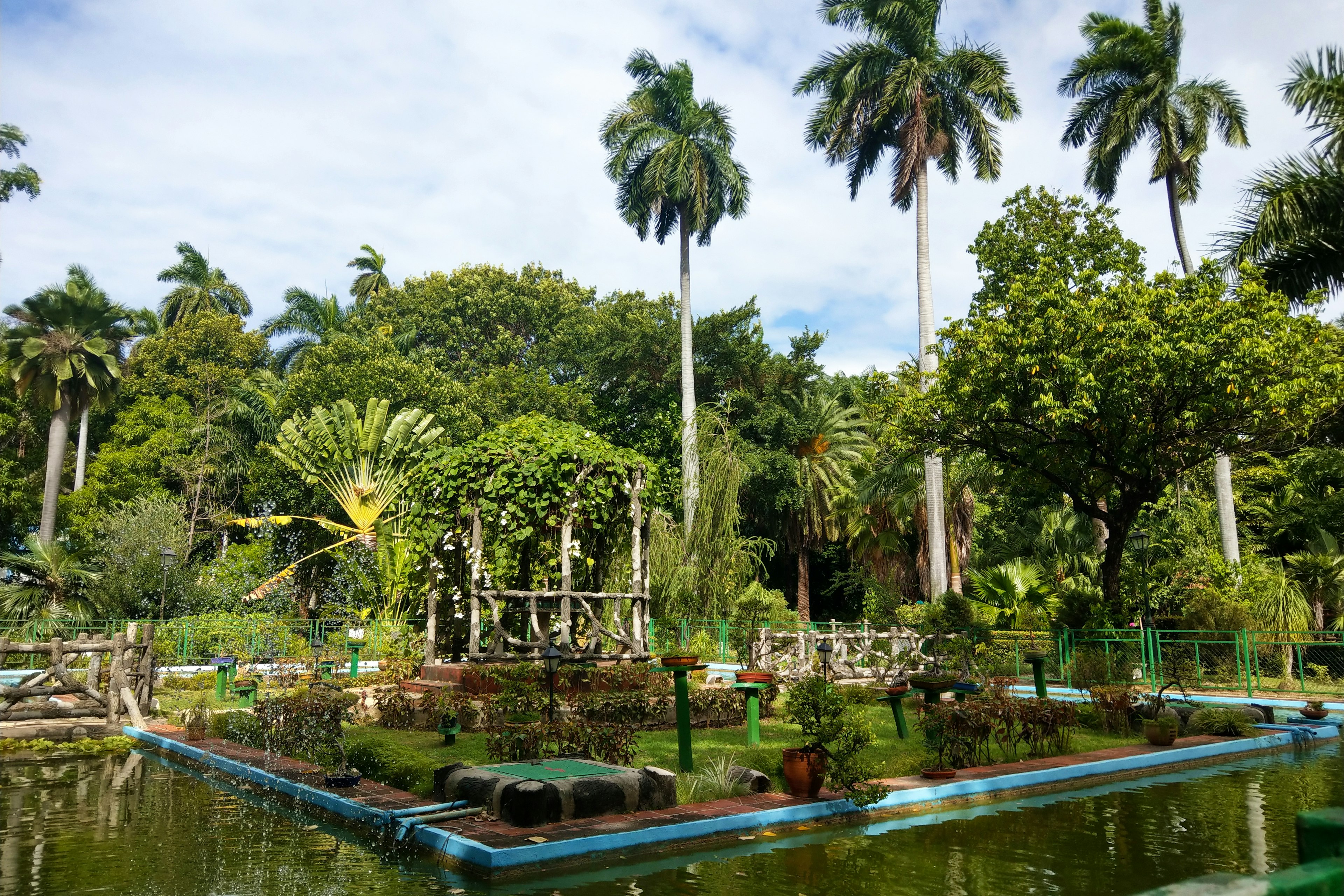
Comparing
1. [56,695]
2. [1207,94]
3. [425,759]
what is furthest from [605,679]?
[1207,94]

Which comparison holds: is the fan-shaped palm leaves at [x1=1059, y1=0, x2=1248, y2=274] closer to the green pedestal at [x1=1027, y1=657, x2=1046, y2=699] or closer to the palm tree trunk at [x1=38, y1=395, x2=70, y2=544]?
the green pedestal at [x1=1027, y1=657, x2=1046, y2=699]

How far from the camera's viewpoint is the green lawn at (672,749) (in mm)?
10180

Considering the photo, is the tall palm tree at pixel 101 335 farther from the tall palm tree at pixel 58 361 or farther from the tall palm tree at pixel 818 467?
the tall palm tree at pixel 818 467

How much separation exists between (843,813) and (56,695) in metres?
13.1

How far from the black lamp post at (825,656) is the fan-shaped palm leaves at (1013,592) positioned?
6687 millimetres

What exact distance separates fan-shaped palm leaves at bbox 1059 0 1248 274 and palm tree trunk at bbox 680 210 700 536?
14.8 m

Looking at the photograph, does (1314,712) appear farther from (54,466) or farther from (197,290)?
(197,290)

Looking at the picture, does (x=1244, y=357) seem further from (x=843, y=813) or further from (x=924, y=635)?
(x=843, y=813)

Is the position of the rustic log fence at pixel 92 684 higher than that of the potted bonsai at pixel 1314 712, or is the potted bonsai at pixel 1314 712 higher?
the rustic log fence at pixel 92 684

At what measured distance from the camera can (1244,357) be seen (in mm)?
18203

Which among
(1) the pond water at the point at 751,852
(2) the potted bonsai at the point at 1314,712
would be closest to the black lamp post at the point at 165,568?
(1) the pond water at the point at 751,852

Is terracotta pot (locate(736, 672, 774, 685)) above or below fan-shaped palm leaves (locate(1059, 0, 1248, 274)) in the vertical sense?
below

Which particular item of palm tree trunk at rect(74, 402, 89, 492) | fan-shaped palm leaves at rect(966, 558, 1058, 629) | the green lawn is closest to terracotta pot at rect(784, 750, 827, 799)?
the green lawn

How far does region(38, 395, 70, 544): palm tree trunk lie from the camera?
112 feet
